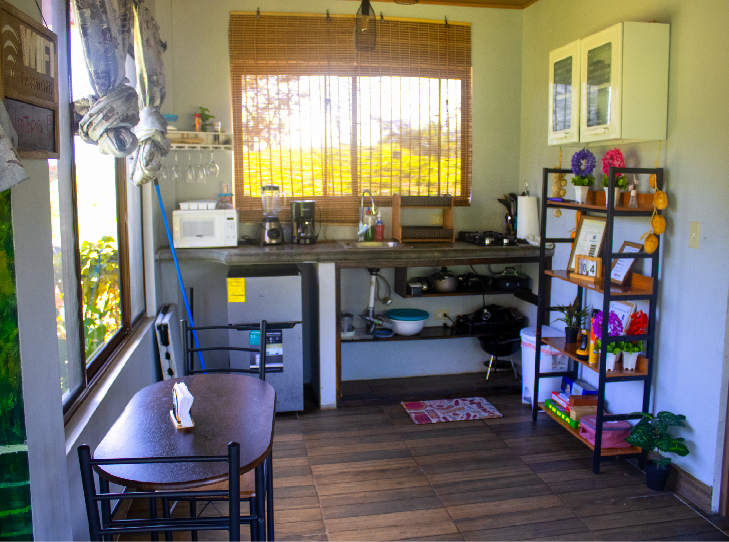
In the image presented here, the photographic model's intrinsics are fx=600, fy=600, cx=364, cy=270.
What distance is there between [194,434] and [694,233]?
2481 mm

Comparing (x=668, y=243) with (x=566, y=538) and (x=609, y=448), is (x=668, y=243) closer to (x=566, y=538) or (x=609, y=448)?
(x=609, y=448)

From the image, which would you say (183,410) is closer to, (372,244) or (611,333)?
(611,333)

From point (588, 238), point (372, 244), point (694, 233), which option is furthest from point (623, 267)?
point (372, 244)

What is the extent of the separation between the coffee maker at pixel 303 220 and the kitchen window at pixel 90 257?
3.55ft

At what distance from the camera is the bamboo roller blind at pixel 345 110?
4383 millimetres

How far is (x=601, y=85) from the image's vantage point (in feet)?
10.5

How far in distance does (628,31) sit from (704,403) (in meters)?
Answer: 1.86

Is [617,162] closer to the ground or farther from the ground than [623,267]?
farther from the ground

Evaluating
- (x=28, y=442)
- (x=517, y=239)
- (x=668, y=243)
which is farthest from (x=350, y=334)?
(x=28, y=442)

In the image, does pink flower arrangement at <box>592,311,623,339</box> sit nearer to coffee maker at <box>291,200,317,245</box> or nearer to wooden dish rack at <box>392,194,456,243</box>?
wooden dish rack at <box>392,194,456,243</box>

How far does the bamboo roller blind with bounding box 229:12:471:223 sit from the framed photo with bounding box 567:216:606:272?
1296 millimetres

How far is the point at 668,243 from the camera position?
3096mm

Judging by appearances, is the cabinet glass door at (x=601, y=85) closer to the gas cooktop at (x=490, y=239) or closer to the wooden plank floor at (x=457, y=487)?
the gas cooktop at (x=490, y=239)

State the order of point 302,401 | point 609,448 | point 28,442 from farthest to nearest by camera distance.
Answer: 1. point 302,401
2. point 609,448
3. point 28,442
